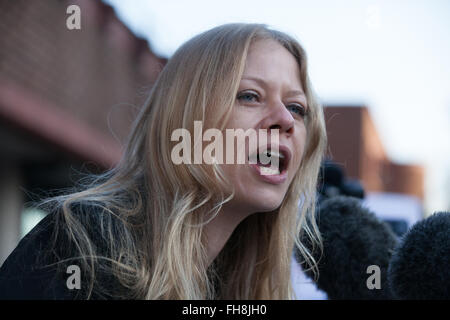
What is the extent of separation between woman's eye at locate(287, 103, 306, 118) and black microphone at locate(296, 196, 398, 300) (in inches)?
14.0

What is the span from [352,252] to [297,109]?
1.60 ft

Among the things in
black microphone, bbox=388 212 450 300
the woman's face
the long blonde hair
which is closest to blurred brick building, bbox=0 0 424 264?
the long blonde hair

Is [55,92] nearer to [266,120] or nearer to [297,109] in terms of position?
[297,109]

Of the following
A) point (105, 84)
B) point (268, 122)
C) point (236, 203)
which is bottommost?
point (236, 203)

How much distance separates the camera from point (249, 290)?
6.48 feet

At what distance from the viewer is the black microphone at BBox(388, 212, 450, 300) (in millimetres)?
1402

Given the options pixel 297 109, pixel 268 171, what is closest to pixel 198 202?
pixel 268 171

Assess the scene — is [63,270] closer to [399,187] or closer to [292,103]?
[292,103]

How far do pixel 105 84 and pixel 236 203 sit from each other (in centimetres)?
530

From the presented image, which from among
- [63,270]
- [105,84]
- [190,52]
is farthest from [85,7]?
[63,270]

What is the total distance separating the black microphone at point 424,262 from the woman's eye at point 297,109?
53cm

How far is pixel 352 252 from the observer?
6.16ft

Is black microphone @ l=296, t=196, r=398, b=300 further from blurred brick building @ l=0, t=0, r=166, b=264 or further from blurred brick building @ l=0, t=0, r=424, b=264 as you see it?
blurred brick building @ l=0, t=0, r=166, b=264

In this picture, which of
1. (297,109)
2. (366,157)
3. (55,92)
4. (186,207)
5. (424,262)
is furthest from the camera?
(366,157)
